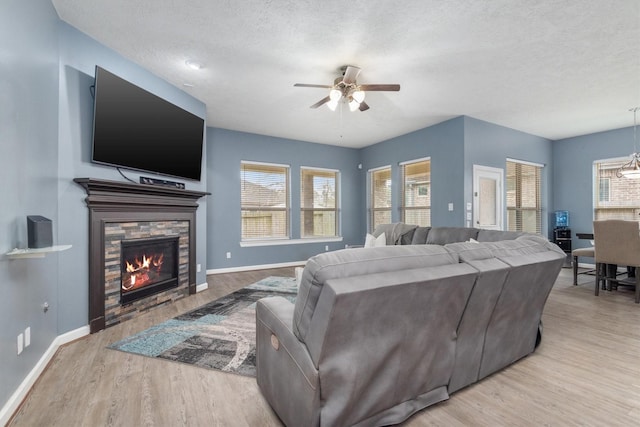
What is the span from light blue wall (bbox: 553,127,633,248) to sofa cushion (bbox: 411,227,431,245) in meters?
4.31

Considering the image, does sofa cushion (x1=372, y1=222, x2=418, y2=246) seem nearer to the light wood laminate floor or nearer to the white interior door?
the white interior door

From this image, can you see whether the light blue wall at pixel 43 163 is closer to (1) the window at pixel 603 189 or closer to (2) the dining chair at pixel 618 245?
(2) the dining chair at pixel 618 245

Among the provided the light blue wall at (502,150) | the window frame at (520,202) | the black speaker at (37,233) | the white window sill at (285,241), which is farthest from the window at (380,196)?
the black speaker at (37,233)

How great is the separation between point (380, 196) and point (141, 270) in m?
5.04

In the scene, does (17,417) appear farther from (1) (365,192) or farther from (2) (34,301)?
(1) (365,192)

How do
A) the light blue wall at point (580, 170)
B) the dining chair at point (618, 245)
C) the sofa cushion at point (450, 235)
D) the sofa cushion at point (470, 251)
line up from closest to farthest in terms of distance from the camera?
the sofa cushion at point (470, 251) < the sofa cushion at point (450, 235) < the dining chair at point (618, 245) < the light blue wall at point (580, 170)

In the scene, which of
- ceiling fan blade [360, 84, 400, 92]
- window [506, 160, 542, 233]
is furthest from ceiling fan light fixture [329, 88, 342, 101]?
window [506, 160, 542, 233]

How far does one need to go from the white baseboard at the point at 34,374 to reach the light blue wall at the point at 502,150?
523 cm

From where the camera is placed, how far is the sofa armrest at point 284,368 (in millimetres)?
1293

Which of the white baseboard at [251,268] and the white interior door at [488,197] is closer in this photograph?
the white interior door at [488,197]

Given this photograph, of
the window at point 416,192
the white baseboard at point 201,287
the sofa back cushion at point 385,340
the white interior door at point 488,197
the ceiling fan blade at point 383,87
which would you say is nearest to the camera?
the sofa back cushion at point 385,340

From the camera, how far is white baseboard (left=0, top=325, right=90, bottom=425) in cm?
161

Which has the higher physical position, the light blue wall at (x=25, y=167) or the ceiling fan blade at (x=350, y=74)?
the ceiling fan blade at (x=350, y=74)

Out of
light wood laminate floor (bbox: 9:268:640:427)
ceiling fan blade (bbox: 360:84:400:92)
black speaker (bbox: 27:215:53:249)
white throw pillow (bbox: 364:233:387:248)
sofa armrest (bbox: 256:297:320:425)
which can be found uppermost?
ceiling fan blade (bbox: 360:84:400:92)
